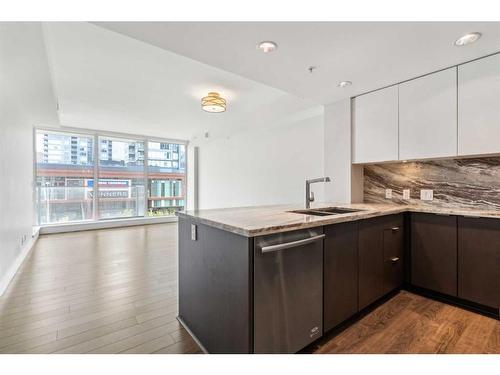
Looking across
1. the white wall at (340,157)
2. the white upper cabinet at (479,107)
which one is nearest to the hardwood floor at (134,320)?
the white wall at (340,157)

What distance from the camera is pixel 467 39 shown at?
5.87ft

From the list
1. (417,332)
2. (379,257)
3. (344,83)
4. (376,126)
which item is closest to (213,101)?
(344,83)

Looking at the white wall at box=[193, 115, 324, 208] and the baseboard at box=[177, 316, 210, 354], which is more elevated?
the white wall at box=[193, 115, 324, 208]

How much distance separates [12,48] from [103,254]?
2.97 metres

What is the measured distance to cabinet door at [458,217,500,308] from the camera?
6.50 feet

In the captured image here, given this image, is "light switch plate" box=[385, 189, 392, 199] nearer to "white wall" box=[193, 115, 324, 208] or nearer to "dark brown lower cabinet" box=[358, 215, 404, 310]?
"dark brown lower cabinet" box=[358, 215, 404, 310]

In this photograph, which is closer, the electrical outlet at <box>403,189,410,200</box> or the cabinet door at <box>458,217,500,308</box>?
the cabinet door at <box>458,217,500,308</box>

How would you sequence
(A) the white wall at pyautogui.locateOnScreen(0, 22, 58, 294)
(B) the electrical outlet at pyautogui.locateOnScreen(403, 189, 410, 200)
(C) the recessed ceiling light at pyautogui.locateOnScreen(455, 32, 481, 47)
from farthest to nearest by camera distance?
1. (B) the electrical outlet at pyautogui.locateOnScreen(403, 189, 410, 200)
2. (A) the white wall at pyautogui.locateOnScreen(0, 22, 58, 294)
3. (C) the recessed ceiling light at pyautogui.locateOnScreen(455, 32, 481, 47)

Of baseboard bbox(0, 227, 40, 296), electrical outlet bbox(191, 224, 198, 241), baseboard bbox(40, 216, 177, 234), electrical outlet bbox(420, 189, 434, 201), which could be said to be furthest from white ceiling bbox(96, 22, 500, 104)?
baseboard bbox(40, 216, 177, 234)

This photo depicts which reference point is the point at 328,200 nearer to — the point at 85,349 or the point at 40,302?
the point at 85,349

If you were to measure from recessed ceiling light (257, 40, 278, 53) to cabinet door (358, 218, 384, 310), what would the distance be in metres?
1.56

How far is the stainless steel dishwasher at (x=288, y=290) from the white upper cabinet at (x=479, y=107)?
1696mm
